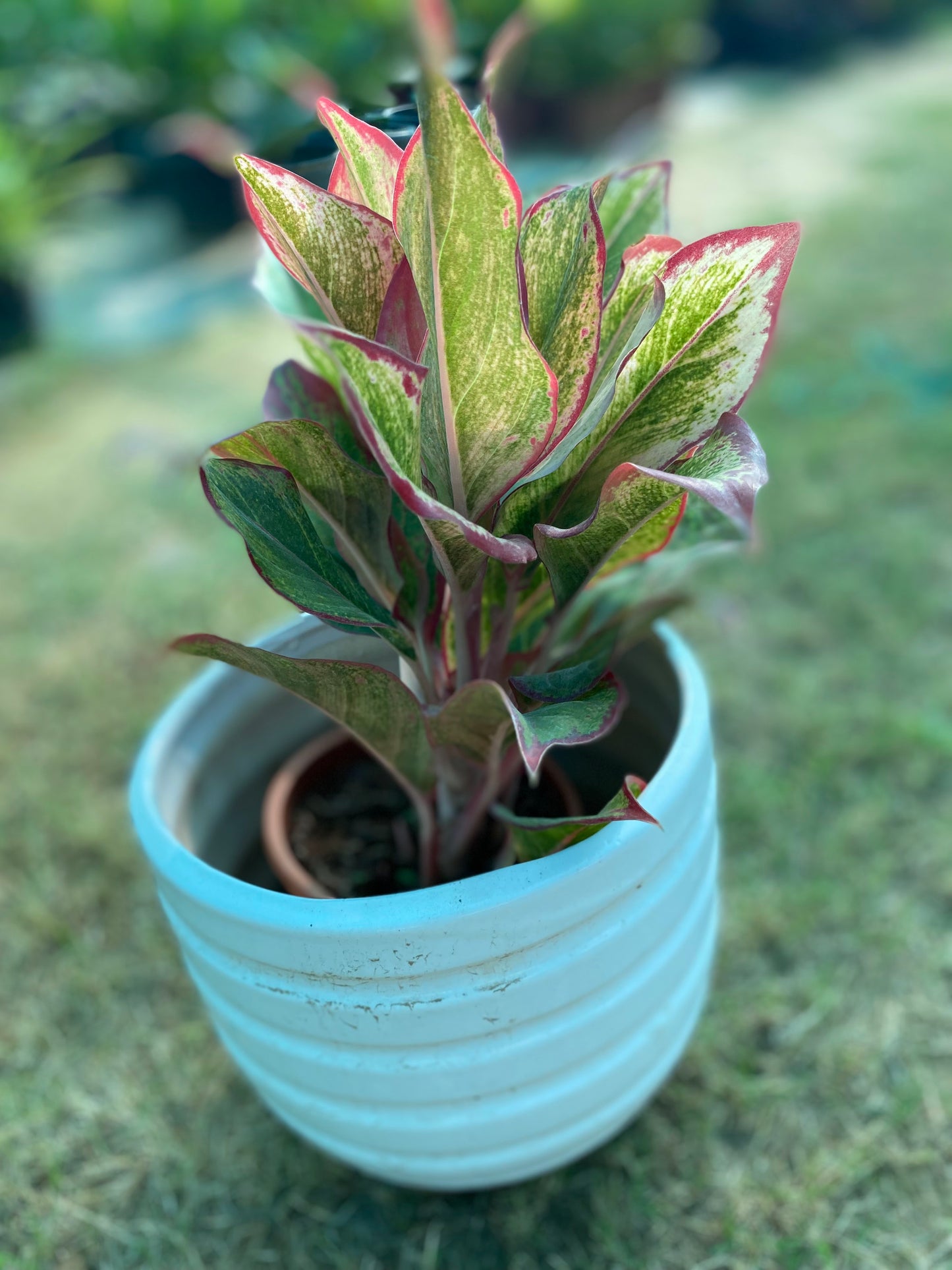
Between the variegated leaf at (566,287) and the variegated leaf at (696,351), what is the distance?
2cm

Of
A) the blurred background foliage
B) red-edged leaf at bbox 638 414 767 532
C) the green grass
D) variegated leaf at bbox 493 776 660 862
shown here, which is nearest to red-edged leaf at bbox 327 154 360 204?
red-edged leaf at bbox 638 414 767 532

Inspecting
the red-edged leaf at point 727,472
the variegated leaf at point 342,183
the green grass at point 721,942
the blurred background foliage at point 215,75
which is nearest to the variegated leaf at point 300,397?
the variegated leaf at point 342,183

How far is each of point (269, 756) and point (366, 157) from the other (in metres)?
0.47

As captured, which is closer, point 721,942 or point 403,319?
point 403,319

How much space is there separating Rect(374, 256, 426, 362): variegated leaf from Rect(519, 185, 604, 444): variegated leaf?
0.20 ft

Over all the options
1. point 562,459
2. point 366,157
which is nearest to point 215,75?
point 366,157

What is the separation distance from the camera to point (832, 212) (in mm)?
2635

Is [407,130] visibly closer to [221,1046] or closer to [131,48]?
[221,1046]

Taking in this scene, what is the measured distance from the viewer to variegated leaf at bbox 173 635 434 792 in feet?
1.64

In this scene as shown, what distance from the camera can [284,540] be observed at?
54 cm

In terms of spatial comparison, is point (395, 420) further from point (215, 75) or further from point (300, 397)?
point (215, 75)

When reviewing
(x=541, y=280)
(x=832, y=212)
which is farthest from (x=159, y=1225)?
(x=832, y=212)

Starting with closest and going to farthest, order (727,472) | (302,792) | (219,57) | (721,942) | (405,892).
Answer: (727,472)
(405,892)
(302,792)
(721,942)
(219,57)

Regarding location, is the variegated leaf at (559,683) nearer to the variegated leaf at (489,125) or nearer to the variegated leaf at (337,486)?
the variegated leaf at (337,486)
